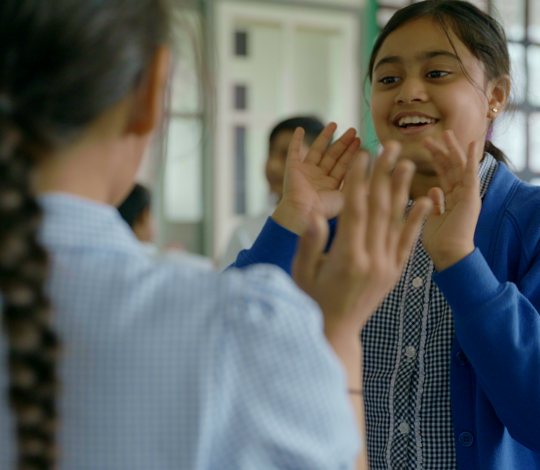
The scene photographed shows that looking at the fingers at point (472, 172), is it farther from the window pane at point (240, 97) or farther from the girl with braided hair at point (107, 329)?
the window pane at point (240, 97)

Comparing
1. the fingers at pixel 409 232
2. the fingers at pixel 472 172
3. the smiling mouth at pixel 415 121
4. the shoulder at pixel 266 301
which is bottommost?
the shoulder at pixel 266 301

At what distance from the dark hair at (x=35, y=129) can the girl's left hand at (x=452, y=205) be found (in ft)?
1.85

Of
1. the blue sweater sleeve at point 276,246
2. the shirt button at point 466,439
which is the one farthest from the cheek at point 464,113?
the shirt button at point 466,439

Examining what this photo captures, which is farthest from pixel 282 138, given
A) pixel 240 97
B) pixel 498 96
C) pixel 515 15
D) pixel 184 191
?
pixel 515 15

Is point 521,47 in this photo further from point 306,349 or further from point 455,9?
point 306,349

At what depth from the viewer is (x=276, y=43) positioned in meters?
5.16

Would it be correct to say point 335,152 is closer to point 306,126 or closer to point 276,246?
point 276,246

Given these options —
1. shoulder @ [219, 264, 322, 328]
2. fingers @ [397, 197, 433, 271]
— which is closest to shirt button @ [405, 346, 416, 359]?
fingers @ [397, 197, 433, 271]

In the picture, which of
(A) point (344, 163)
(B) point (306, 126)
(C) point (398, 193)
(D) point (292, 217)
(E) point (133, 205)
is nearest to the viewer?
(C) point (398, 193)

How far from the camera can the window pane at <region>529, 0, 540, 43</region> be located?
221 inches

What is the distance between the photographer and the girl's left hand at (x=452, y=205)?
2.86 feet

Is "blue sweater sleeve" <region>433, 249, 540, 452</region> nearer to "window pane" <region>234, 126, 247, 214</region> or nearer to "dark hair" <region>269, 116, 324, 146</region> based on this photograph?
"dark hair" <region>269, 116, 324, 146</region>

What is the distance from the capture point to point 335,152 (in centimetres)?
106

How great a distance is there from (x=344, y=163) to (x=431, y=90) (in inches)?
7.9
